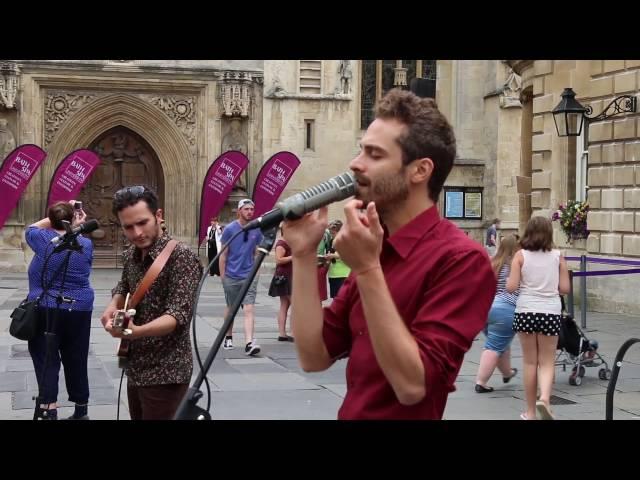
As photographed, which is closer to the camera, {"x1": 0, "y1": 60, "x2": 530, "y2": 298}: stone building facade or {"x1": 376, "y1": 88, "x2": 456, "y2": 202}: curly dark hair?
{"x1": 376, "y1": 88, "x2": 456, "y2": 202}: curly dark hair

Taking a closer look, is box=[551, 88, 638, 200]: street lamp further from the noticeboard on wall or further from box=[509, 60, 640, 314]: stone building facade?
the noticeboard on wall

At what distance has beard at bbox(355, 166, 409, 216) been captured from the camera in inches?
90.8

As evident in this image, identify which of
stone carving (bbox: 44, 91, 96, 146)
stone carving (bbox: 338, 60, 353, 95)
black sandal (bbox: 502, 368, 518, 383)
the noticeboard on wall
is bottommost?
black sandal (bbox: 502, 368, 518, 383)

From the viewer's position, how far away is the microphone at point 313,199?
2.25m

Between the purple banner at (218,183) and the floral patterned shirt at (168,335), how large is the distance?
695 inches

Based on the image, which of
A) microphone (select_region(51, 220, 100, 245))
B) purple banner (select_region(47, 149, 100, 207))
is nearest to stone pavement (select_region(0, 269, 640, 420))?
microphone (select_region(51, 220, 100, 245))

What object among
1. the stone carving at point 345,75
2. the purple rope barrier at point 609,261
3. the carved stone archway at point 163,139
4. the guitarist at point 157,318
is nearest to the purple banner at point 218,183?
the carved stone archway at point 163,139

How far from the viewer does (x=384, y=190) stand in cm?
233

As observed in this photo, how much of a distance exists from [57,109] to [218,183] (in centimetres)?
583

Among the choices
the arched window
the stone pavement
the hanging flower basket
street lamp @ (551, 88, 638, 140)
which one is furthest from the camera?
the arched window

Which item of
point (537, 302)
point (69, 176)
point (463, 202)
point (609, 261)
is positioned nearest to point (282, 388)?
point (537, 302)

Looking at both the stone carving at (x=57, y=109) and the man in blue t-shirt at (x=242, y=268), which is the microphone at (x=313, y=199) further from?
the stone carving at (x=57, y=109)

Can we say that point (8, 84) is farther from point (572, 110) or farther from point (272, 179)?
point (572, 110)

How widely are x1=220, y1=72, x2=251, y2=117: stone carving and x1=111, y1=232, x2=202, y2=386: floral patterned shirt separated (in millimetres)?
21284
